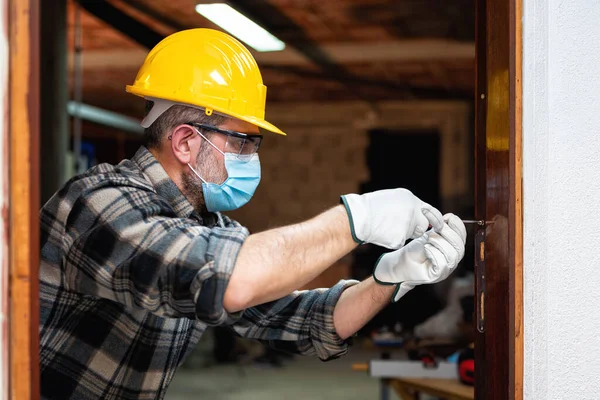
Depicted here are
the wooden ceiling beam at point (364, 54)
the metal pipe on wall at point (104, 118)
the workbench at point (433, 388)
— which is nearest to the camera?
the workbench at point (433, 388)

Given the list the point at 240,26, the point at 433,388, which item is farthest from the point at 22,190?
the point at 240,26

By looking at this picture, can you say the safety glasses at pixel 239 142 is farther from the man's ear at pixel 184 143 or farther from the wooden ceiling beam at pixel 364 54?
the wooden ceiling beam at pixel 364 54

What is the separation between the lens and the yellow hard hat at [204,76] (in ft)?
5.68

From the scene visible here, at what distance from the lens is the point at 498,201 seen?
1.47 m

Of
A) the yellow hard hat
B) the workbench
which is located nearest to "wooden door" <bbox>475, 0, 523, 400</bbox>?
the yellow hard hat

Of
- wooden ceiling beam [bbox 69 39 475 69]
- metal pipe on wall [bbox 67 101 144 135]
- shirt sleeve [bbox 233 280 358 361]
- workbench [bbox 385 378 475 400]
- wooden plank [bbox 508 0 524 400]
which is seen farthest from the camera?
metal pipe on wall [bbox 67 101 144 135]

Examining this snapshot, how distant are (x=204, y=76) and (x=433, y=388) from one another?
7.65 ft

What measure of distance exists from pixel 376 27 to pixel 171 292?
16.3 ft

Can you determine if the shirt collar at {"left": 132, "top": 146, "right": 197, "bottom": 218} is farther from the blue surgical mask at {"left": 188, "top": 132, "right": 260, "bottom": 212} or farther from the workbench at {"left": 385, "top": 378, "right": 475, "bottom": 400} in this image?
the workbench at {"left": 385, "top": 378, "right": 475, "bottom": 400}

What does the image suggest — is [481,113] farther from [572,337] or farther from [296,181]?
[296,181]

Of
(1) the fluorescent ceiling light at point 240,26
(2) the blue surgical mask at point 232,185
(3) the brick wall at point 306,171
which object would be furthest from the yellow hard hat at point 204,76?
(3) the brick wall at point 306,171

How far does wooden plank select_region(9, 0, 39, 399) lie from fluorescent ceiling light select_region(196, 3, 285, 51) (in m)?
3.93

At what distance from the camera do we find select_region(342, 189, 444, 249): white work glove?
1.44 meters

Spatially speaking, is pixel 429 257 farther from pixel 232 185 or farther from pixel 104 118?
pixel 104 118
